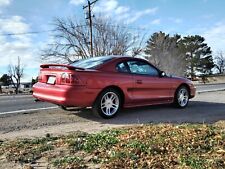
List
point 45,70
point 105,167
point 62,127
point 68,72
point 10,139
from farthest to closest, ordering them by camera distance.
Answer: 1. point 45,70
2. point 68,72
3. point 62,127
4. point 10,139
5. point 105,167

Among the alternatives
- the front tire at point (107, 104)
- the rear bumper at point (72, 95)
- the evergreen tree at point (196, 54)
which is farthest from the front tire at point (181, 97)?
the evergreen tree at point (196, 54)

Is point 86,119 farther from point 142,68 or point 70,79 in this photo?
point 142,68

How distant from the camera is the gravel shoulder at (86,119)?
561cm

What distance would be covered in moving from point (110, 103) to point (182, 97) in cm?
250

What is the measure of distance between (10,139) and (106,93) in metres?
2.38

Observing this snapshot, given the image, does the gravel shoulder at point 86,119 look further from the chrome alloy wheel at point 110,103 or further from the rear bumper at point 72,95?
the rear bumper at point 72,95

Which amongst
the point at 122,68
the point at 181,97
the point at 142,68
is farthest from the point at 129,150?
the point at 181,97

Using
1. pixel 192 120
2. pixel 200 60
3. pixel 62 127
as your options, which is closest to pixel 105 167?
pixel 62 127

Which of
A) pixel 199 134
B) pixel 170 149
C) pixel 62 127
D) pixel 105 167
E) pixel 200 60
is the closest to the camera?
pixel 105 167

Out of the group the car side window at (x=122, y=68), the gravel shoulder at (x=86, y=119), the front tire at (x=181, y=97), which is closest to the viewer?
the gravel shoulder at (x=86, y=119)

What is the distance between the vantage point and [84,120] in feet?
21.6

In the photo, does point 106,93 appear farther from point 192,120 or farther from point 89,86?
→ point 192,120

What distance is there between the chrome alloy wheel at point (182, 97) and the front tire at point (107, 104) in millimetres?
2105

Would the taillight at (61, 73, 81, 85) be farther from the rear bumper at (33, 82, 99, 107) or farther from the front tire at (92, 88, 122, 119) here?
the front tire at (92, 88, 122, 119)
